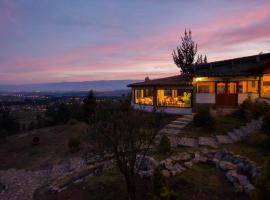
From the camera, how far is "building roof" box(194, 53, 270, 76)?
18939 millimetres

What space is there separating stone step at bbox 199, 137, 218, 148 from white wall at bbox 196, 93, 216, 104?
254 inches

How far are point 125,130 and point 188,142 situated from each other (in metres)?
6.95

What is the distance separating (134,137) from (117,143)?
51 cm

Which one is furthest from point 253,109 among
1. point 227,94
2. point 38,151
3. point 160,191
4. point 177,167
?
point 38,151

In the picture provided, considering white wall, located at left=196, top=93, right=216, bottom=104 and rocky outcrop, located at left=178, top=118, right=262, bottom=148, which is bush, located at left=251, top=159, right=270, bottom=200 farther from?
white wall, located at left=196, top=93, right=216, bottom=104

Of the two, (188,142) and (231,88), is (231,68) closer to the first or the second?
(231,88)

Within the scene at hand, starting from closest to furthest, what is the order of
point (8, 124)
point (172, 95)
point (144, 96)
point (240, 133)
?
1. point (240, 133)
2. point (172, 95)
3. point (144, 96)
4. point (8, 124)

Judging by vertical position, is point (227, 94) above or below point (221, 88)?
below

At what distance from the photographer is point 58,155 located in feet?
53.4

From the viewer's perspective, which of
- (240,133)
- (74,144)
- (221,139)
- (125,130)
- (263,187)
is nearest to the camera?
(263,187)

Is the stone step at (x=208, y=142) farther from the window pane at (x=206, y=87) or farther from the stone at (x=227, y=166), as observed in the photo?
the window pane at (x=206, y=87)

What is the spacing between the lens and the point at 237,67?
70.7 ft

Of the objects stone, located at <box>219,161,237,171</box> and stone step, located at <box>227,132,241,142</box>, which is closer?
stone, located at <box>219,161,237,171</box>

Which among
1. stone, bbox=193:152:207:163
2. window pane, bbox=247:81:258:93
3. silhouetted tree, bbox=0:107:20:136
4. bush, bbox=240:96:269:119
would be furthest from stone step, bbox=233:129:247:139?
silhouetted tree, bbox=0:107:20:136
